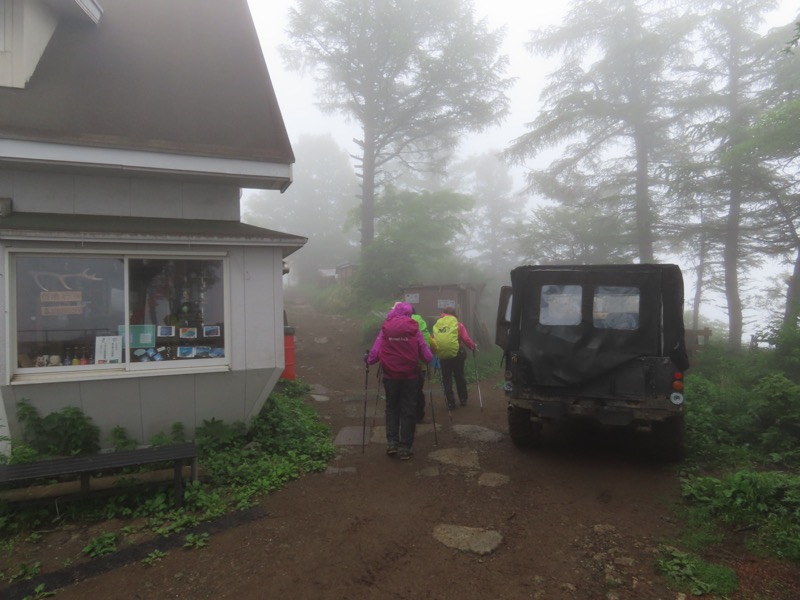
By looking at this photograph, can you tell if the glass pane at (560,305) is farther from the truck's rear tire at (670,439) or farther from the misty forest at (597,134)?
the misty forest at (597,134)

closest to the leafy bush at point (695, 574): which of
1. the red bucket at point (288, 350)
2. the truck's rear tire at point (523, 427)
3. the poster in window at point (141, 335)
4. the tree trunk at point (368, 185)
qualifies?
the truck's rear tire at point (523, 427)

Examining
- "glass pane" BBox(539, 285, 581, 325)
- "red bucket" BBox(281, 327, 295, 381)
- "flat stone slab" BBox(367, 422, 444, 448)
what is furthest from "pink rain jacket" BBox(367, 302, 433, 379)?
"red bucket" BBox(281, 327, 295, 381)

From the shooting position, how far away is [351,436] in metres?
7.16

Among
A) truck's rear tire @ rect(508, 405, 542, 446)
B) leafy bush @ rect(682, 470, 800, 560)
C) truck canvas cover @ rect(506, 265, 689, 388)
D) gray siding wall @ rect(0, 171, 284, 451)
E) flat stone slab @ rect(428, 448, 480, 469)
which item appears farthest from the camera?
truck's rear tire @ rect(508, 405, 542, 446)

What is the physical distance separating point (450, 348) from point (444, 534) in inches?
164

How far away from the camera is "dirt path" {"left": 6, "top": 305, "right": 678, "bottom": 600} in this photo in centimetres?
345

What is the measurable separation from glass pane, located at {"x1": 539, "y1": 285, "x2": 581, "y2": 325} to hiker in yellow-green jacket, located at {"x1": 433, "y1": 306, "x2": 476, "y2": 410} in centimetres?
219

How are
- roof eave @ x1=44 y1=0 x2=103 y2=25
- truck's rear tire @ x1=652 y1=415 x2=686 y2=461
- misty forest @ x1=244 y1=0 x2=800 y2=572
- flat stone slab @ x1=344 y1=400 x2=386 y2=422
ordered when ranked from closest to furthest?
1. truck's rear tire @ x1=652 y1=415 x2=686 y2=461
2. roof eave @ x1=44 y1=0 x2=103 y2=25
3. flat stone slab @ x1=344 y1=400 x2=386 y2=422
4. misty forest @ x1=244 y1=0 x2=800 y2=572

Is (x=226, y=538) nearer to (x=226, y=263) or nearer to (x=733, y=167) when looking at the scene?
(x=226, y=263)

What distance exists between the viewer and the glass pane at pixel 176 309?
6.09 meters

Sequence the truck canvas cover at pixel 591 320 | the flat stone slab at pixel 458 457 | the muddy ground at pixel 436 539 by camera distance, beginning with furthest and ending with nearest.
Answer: the flat stone slab at pixel 458 457 < the truck canvas cover at pixel 591 320 < the muddy ground at pixel 436 539

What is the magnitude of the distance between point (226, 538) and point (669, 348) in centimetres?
525

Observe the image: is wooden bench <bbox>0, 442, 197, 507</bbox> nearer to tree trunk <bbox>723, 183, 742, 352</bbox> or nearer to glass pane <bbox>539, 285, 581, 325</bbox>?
glass pane <bbox>539, 285, 581, 325</bbox>

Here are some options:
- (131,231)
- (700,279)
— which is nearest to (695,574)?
(131,231)
